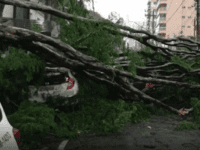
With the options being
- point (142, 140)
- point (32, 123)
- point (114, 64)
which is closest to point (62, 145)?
point (32, 123)

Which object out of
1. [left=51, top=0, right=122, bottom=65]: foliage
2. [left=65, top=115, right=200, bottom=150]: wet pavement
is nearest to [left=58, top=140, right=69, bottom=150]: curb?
[left=65, top=115, right=200, bottom=150]: wet pavement

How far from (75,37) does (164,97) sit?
6.20 meters

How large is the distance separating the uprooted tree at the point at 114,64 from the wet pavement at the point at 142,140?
1.79 m

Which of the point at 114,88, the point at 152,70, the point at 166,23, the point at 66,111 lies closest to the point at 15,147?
the point at 66,111

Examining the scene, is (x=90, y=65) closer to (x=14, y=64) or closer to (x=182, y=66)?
(x=14, y=64)

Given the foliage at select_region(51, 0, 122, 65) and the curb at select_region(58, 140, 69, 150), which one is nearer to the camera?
the curb at select_region(58, 140, 69, 150)

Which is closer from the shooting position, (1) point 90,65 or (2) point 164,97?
(1) point 90,65

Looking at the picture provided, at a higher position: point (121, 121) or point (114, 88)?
point (114, 88)

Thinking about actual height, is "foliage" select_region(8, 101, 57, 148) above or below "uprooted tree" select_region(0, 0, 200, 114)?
below

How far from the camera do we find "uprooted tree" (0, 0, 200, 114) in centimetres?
508

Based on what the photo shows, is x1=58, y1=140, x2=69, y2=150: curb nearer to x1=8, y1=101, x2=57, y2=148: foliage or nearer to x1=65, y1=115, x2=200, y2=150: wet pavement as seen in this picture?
x1=65, y1=115, x2=200, y2=150: wet pavement

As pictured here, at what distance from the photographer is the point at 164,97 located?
1031 centimetres

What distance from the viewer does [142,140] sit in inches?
205

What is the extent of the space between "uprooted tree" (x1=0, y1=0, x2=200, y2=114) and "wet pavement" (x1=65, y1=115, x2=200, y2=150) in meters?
1.79
